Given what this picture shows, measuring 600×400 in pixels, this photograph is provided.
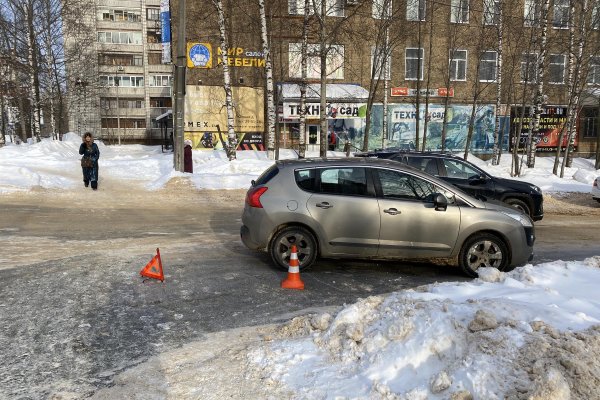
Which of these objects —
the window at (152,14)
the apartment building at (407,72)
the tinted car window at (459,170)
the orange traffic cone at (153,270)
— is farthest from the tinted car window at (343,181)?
the window at (152,14)

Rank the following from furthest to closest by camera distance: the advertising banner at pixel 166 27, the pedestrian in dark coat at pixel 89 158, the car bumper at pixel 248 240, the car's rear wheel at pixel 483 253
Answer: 1. the advertising banner at pixel 166 27
2. the pedestrian in dark coat at pixel 89 158
3. the car bumper at pixel 248 240
4. the car's rear wheel at pixel 483 253

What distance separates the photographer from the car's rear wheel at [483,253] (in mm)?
6680

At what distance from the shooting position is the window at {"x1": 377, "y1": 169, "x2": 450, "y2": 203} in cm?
668

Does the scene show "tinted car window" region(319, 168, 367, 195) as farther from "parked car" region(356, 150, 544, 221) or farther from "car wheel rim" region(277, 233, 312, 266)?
"parked car" region(356, 150, 544, 221)

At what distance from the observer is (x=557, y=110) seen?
34.8 metres

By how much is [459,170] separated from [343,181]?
5394 mm

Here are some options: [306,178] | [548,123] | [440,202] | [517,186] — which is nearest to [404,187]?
[440,202]

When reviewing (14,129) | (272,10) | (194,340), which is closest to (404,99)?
Result: (272,10)

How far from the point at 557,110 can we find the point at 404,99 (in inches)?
460

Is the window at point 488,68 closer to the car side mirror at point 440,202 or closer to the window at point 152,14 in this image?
the car side mirror at point 440,202

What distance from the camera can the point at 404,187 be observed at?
6.73 metres

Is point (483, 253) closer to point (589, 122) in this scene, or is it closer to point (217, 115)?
point (217, 115)

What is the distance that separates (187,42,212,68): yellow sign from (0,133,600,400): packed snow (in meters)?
27.0

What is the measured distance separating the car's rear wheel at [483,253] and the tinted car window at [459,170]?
15.3 ft
